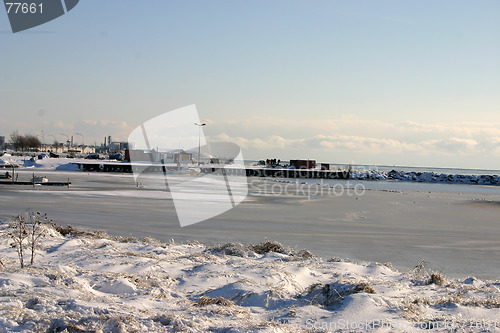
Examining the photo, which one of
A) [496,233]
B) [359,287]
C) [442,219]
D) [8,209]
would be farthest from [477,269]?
[8,209]

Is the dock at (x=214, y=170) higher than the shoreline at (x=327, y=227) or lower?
higher

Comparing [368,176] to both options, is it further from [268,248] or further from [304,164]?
[268,248]

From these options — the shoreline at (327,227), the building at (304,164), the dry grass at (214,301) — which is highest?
the building at (304,164)

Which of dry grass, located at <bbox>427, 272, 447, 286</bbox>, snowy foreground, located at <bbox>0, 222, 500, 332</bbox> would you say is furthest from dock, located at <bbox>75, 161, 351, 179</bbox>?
dry grass, located at <bbox>427, 272, 447, 286</bbox>

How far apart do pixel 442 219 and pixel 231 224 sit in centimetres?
893

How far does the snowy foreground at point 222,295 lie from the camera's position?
4.51 m

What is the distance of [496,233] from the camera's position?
14.4 m

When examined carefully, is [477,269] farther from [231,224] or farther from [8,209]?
[8,209]

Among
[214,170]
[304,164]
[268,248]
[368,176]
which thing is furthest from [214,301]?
[304,164]

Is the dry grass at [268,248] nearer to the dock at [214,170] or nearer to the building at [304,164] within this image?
the dock at [214,170]

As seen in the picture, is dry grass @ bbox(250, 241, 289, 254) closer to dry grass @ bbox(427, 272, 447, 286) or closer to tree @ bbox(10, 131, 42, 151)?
dry grass @ bbox(427, 272, 447, 286)

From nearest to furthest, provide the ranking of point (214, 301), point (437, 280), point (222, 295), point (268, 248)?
point (214, 301)
point (222, 295)
point (437, 280)
point (268, 248)

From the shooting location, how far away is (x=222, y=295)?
6.09 m

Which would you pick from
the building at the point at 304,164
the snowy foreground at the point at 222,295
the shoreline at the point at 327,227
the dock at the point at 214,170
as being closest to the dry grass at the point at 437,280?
the snowy foreground at the point at 222,295
